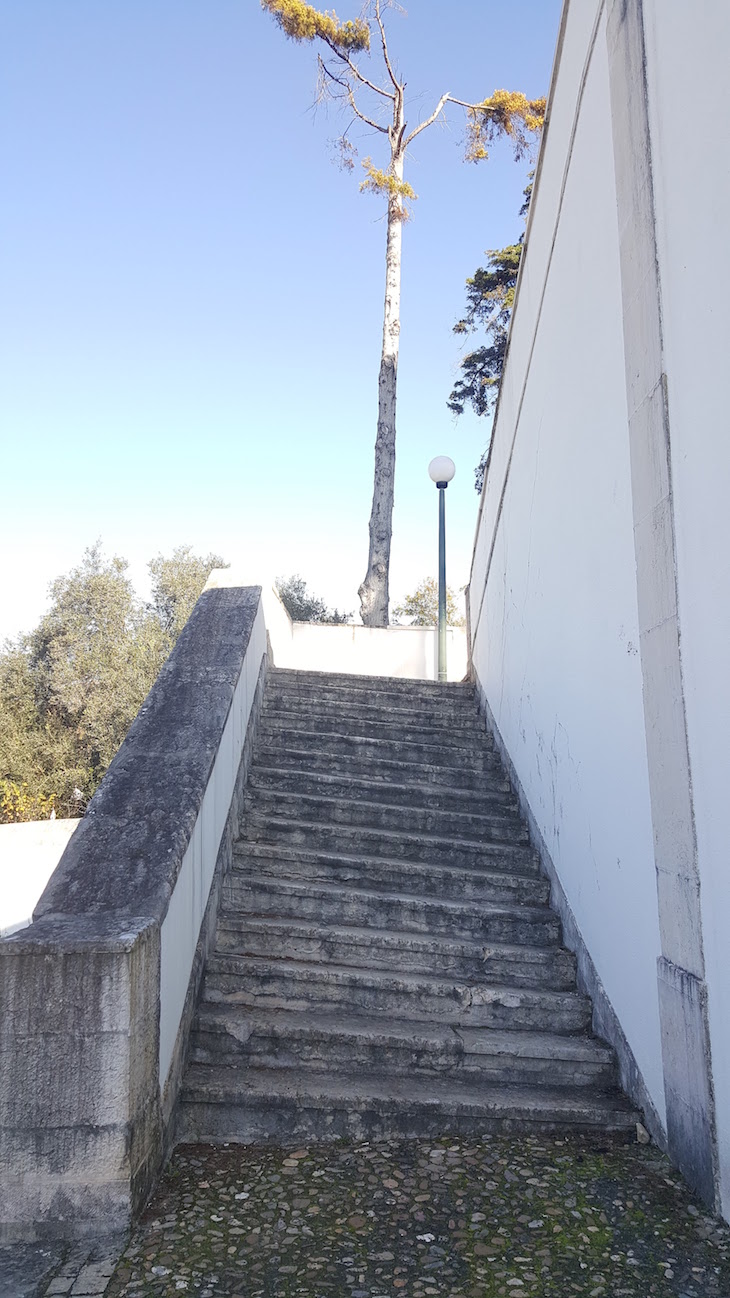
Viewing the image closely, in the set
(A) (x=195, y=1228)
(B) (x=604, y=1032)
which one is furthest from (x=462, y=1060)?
(A) (x=195, y=1228)

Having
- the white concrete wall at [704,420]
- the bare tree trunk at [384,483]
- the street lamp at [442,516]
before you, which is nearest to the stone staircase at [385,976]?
the white concrete wall at [704,420]

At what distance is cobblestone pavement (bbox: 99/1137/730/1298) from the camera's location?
2.18 m

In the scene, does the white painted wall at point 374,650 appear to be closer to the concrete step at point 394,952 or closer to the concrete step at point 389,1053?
the concrete step at point 394,952

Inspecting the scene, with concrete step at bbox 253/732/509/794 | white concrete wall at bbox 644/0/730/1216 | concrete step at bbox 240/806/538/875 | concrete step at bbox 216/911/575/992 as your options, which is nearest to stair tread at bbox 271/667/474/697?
concrete step at bbox 253/732/509/794

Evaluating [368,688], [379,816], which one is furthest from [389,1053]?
[368,688]

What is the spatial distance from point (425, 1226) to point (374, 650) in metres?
8.34

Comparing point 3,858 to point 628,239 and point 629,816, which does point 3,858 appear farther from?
point 628,239

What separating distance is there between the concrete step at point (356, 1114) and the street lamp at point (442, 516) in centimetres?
692

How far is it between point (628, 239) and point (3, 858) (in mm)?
9054

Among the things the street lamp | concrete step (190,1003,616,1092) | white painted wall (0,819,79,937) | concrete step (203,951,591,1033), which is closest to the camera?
concrete step (190,1003,616,1092)

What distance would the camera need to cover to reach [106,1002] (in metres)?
2.40

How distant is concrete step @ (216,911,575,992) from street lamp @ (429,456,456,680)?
603cm

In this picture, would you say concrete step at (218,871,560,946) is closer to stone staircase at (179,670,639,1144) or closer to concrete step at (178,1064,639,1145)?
stone staircase at (179,670,639,1144)

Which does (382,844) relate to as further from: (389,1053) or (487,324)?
(487,324)
